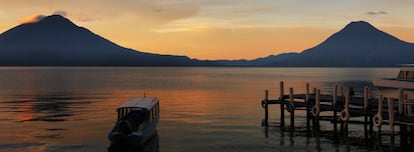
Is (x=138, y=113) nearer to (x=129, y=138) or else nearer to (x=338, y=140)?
(x=129, y=138)

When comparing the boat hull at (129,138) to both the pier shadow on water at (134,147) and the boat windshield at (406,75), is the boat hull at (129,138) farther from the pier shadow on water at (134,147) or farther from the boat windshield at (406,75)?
→ the boat windshield at (406,75)

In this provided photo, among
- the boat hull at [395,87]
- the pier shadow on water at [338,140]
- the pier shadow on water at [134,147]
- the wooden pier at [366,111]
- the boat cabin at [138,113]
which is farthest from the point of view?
the boat hull at [395,87]

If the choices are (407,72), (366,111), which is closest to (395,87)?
(407,72)

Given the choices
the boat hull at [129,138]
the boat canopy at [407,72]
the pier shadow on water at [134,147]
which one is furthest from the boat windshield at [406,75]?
the boat hull at [129,138]

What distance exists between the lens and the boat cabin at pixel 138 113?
31375mm

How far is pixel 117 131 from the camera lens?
1141 inches

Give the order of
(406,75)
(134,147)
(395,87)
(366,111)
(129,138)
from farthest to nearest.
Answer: (406,75) → (395,87) → (366,111) → (134,147) → (129,138)

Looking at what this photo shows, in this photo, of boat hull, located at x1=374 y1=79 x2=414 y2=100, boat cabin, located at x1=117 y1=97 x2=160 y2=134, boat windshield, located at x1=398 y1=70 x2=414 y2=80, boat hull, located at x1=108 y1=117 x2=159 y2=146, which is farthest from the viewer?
boat windshield, located at x1=398 y1=70 x2=414 y2=80

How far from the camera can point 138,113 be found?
34.7 metres

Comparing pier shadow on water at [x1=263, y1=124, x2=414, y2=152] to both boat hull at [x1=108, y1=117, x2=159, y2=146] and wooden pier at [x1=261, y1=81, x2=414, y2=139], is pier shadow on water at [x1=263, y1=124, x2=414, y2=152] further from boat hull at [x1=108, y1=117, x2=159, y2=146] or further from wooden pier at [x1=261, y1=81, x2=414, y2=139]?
boat hull at [x1=108, y1=117, x2=159, y2=146]

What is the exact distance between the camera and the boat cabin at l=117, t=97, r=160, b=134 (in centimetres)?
3138

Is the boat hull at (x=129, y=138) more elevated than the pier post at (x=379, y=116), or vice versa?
the pier post at (x=379, y=116)

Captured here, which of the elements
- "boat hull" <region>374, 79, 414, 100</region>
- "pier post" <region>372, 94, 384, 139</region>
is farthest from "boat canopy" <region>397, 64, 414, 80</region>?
"pier post" <region>372, 94, 384, 139</region>

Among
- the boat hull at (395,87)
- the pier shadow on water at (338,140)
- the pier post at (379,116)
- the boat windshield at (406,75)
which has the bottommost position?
the pier shadow on water at (338,140)
